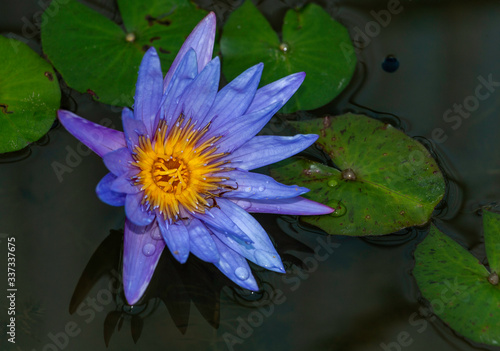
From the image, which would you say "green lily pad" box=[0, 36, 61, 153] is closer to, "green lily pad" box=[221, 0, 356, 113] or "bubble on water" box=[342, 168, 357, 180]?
"green lily pad" box=[221, 0, 356, 113]

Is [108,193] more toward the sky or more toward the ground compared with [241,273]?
more toward the sky

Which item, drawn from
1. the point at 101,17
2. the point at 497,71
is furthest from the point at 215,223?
the point at 497,71

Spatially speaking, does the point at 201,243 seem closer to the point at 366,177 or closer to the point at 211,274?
the point at 211,274

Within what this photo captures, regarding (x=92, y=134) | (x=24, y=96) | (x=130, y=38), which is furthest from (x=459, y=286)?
(x=24, y=96)

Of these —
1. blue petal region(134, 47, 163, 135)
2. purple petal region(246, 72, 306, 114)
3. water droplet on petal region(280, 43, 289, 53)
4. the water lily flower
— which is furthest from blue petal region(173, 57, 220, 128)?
water droplet on petal region(280, 43, 289, 53)

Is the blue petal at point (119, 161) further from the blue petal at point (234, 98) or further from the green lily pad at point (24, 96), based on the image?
the green lily pad at point (24, 96)

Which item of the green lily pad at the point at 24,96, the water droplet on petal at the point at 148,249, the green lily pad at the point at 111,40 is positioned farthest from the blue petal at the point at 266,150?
the green lily pad at the point at 24,96
